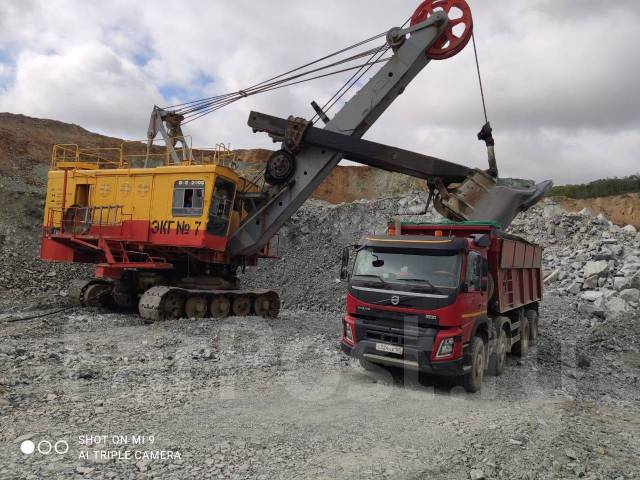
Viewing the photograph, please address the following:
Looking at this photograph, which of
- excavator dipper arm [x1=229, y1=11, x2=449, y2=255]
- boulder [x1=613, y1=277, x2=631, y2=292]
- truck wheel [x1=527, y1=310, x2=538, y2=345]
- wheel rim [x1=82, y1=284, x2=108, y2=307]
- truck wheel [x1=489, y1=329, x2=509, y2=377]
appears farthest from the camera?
boulder [x1=613, y1=277, x2=631, y2=292]

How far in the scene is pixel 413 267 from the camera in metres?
6.91

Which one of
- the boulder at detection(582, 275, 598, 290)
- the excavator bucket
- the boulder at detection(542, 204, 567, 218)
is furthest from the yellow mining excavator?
the boulder at detection(542, 204, 567, 218)

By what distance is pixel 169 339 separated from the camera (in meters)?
8.93

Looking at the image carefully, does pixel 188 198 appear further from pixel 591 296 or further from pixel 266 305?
pixel 591 296

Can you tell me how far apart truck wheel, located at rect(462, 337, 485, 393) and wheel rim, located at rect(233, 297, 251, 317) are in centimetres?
675

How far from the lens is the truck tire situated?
9.60 m

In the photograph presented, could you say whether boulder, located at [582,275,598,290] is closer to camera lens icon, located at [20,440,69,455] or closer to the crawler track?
the crawler track

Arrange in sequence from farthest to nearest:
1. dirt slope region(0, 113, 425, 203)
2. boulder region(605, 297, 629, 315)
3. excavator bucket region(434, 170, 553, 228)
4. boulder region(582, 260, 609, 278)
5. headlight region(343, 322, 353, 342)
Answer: dirt slope region(0, 113, 425, 203) < boulder region(582, 260, 609, 278) < boulder region(605, 297, 629, 315) < excavator bucket region(434, 170, 553, 228) < headlight region(343, 322, 353, 342)

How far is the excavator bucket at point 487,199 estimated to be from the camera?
9.95m

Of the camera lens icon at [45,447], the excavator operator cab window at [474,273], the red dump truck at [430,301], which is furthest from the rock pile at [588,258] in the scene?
the camera lens icon at [45,447]

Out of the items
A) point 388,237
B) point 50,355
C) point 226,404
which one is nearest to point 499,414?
point 388,237

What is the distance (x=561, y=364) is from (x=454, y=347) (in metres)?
3.96

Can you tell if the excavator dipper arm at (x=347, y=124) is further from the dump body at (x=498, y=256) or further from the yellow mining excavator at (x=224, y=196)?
the dump body at (x=498, y=256)

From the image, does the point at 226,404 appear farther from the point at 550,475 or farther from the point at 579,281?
the point at 579,281
